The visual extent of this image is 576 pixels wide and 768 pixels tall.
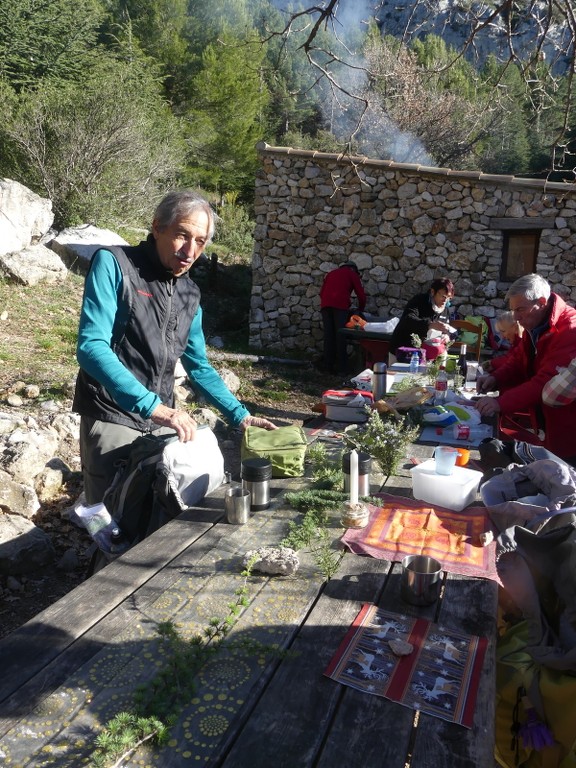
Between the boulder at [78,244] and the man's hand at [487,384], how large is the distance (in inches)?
293

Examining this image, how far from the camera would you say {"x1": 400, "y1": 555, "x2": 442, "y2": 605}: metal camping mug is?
1888mm

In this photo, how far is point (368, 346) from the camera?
9203mm

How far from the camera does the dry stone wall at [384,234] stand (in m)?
9.99

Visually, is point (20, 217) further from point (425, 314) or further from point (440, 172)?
point (440, 172)

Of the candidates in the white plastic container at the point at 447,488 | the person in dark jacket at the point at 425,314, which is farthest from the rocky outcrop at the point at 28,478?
the person in dark jacket at the point at 425,314

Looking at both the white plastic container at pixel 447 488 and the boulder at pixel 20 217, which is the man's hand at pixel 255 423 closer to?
the white plastic container at pixel 447 488

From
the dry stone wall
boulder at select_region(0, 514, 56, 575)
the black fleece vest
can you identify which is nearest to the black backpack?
the black fleece vest

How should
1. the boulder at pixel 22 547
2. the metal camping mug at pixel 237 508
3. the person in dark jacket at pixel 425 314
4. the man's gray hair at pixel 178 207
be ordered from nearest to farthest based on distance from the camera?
1. the metal camping mug at pixel 237 508
2. the man's gray hair at pixel 178 207
3. the boulder at pixel 22 547
4. the person in dark jacket at pixel 425 314

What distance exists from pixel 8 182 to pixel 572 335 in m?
9.10

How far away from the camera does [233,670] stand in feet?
5.16

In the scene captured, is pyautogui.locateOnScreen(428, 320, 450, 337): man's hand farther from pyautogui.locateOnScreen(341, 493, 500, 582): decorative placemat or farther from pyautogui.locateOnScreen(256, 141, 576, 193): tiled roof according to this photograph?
pyautogui.locateOnScreen(341, 493, 500, 582): decorative placemat

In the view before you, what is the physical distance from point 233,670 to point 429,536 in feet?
3.38

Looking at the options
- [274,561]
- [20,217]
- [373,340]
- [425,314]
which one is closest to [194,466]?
[274,561]

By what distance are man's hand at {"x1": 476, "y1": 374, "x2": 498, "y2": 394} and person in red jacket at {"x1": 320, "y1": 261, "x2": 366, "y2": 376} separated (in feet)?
17.6
